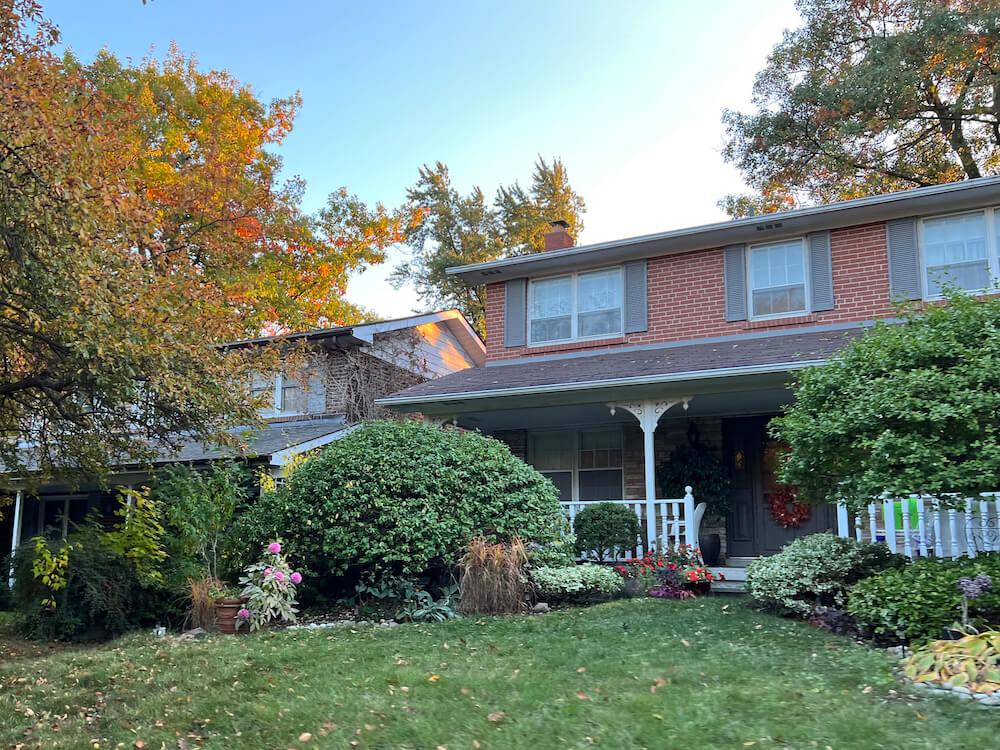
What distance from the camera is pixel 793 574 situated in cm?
811

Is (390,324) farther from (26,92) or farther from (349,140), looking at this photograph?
(26,92)

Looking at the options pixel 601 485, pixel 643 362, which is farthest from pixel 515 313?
pixel 601 485

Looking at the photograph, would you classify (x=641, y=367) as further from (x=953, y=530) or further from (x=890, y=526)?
(x=953, y=530)

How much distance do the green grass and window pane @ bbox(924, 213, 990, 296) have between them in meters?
6.45

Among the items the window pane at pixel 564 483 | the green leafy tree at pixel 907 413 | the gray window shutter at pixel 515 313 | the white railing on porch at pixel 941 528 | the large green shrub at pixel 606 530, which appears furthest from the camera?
the gray window shutter at pixel 515 313

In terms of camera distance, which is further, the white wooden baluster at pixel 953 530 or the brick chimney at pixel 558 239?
the brick chimney at pixel 558 239

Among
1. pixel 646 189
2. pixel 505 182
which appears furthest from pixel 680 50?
pixel 505 182

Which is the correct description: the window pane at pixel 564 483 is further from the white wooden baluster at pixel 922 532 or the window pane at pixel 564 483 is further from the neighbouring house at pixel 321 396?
the white wooden baluster at pixel 922 532

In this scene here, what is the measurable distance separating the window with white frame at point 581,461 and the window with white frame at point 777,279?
334 cm

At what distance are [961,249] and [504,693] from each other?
9.79 meters

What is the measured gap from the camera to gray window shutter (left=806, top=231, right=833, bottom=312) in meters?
12.4

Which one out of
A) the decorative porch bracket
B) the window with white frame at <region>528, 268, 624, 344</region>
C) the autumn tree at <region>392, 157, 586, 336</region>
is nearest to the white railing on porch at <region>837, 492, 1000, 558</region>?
the decorative porch bracket

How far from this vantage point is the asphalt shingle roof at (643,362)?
435 inches

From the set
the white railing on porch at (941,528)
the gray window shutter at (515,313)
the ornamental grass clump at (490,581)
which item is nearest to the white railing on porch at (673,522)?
→ the white railing on porch at (941,528)
